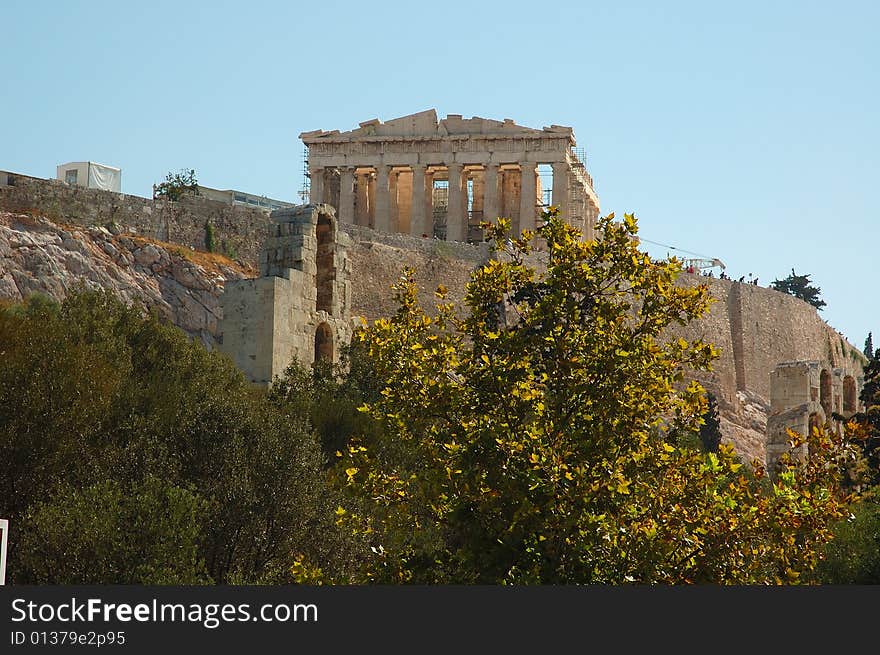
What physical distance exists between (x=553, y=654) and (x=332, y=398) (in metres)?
17.5

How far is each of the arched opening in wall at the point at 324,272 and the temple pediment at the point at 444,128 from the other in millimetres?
37495

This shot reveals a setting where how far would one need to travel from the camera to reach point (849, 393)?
1689 inches

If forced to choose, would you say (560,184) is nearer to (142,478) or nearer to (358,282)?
(358,282)

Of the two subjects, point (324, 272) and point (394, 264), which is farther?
point (394, 264)

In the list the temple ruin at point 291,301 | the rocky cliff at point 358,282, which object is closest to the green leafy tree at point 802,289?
the rocky cliff at point 358,282

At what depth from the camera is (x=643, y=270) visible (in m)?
13.9

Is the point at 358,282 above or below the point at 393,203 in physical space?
below

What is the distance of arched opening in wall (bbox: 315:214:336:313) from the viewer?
2703 centimetres

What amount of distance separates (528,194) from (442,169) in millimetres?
4145

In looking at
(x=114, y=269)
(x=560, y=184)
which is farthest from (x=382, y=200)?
(x=114, y=269)

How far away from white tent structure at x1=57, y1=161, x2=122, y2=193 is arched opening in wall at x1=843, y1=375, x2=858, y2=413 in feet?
90.9

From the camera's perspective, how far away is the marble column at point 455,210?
63281mm

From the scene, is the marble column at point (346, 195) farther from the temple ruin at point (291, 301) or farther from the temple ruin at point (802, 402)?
the temple ruin at point (291, 301)

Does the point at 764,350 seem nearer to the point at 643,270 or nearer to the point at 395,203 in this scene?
the point at 395,203
